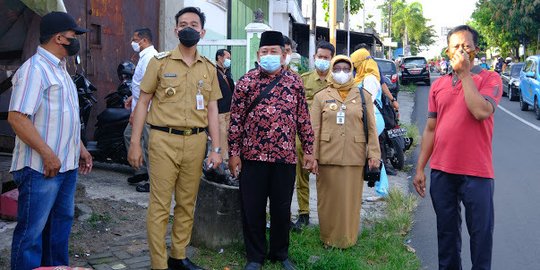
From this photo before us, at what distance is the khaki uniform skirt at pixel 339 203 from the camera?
559 cm

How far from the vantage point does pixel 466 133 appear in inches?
155

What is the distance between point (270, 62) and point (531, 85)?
52.5 feet

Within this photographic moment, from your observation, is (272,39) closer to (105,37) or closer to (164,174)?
(164,174)

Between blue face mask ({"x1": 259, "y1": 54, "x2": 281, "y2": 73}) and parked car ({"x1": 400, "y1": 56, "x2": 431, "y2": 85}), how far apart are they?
28005 mm

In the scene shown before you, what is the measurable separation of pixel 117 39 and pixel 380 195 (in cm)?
482

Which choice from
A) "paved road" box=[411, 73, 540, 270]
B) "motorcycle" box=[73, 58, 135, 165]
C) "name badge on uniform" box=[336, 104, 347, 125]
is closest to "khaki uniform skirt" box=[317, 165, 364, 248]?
"name badge on uniform" box=[336, 104, 347, 125]

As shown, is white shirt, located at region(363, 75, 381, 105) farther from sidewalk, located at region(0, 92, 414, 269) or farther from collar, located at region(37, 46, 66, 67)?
collar, located at region(37, 46, 66, 67)

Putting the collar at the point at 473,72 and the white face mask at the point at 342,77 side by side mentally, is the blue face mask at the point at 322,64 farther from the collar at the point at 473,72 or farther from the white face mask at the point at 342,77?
the collar at the point at 473,72

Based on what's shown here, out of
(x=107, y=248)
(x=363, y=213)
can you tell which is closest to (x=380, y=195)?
(x=363, y=213)

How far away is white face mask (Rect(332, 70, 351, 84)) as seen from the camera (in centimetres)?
563

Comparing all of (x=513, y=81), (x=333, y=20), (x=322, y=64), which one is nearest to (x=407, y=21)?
(x=513, y=81)

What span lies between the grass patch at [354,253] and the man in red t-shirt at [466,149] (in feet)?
3.74

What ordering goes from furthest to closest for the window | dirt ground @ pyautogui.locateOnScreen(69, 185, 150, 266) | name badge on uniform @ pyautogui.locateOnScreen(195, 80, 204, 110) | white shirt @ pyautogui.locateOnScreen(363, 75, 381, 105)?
the window
white shirt @ pyautogui.locateOnScreen(363, 75, 381, 105)
dirt ground @ pyautogui.locateOnScreen(69, 185, 150, 266)
name badge on uniform @ pyautogui.locateOnScreen(195, 80, 204, 110)

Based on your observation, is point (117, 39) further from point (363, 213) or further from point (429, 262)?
point (429, 262)
